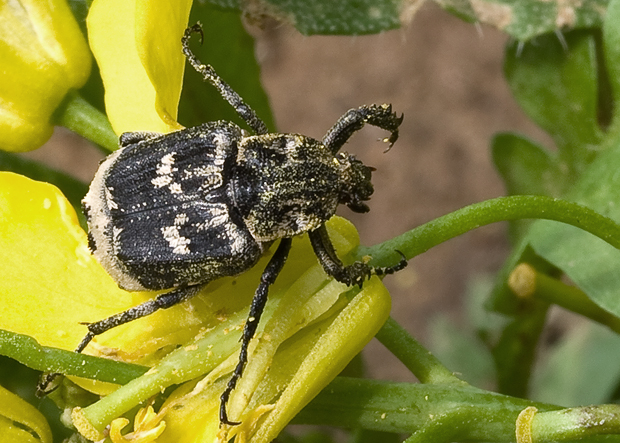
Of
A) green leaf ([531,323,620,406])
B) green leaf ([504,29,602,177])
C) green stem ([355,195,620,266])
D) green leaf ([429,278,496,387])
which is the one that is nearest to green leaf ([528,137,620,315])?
green leaf ([504,29,602,177])

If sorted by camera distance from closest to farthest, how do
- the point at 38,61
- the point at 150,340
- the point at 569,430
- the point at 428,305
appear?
1. the point at 569,430
2. the point at 150,340
3. the point at 38,61
4. the point at 428,305

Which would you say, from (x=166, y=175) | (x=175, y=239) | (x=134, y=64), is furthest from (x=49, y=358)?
(x=134, y=64)

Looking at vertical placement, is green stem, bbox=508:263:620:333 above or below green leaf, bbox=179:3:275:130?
below

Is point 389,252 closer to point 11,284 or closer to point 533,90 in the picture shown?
Result: point 11,284

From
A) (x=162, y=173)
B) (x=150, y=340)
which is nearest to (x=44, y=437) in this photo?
(x=150, y=340)

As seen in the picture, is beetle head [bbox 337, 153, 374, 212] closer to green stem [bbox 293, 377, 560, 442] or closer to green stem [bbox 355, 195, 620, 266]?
green stem [bbox 355, 195, 620, 266]
